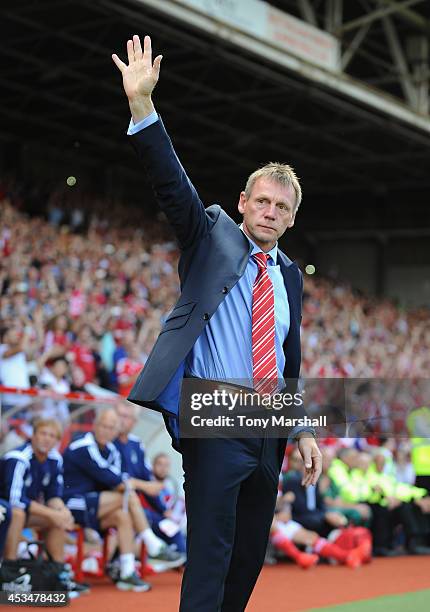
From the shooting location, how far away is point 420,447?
39.8 ft

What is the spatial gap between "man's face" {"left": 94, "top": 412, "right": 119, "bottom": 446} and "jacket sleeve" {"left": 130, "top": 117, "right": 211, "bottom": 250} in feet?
14.2

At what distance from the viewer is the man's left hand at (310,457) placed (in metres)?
3.80

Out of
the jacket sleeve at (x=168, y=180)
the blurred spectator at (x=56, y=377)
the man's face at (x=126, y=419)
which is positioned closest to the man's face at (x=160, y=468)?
the man's face at (x=126, y=419)

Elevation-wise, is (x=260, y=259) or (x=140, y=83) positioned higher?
(x=140, y=83)

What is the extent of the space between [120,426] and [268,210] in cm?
459

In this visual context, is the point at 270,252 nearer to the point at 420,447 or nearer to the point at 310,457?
the point at 310,457

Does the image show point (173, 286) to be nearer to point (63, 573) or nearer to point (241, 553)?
point (63, 573)

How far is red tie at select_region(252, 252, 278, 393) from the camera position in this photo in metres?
3.64

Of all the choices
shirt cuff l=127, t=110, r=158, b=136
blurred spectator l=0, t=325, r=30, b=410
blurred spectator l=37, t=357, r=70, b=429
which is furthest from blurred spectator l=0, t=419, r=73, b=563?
shirt cuff l=127, t=110, r=158, b=136

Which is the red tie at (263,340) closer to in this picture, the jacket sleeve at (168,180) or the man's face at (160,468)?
the jacket sleeve at (168,180)

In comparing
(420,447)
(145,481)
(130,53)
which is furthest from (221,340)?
(420,447)

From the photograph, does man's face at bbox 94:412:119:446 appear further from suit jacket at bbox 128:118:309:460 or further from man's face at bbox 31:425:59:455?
suit jacket at bbox 128:118:309:460

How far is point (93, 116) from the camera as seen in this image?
24094 millimetres

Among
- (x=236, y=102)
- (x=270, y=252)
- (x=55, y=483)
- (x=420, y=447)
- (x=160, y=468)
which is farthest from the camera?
(x=236, y=102)
